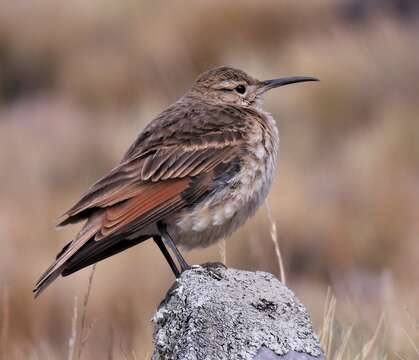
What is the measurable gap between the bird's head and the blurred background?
1383mm

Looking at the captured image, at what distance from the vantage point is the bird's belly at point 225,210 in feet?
22.8

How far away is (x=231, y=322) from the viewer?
552 centimetres

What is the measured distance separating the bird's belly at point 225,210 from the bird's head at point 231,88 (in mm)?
1094

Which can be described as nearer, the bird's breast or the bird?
the bird

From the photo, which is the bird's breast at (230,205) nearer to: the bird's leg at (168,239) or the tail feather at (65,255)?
the bird's leg at (168,239)

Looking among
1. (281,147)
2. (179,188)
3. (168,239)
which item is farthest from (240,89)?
(281,147)

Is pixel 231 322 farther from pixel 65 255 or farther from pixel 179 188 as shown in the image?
pixel 179 188

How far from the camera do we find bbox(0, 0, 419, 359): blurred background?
12211 mm

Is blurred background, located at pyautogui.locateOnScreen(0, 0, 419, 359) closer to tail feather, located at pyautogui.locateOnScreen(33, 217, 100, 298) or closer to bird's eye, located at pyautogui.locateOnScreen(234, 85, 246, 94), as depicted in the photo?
tail feather, located at pyautogui.locateOnScreen(33, 217, 100, 298)

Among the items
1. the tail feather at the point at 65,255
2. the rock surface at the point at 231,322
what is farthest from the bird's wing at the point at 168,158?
the rock surface at the point at 231,322

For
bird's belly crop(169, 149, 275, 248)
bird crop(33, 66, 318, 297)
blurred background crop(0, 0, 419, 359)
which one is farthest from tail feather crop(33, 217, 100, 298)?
bird's belly crop(169, 149, 275, 248)

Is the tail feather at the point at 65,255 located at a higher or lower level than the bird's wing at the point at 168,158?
lower

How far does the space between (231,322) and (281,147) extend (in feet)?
41.8

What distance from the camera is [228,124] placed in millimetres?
7402
